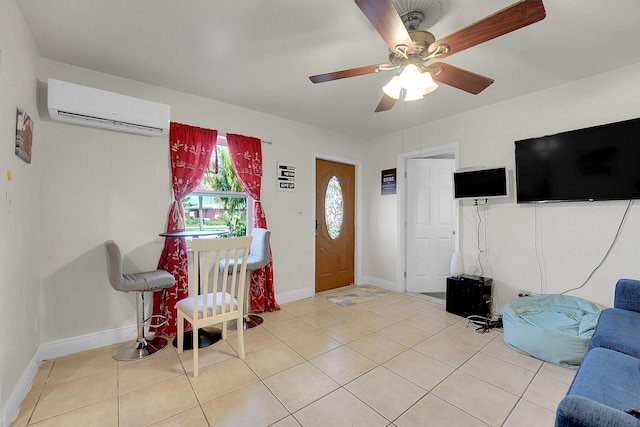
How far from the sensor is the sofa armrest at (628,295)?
6.79ft

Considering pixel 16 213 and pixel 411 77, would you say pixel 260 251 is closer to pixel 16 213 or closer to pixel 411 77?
pixel 16 213

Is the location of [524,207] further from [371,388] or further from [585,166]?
[371,388]

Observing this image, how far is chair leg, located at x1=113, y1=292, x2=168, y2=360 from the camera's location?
2371 millimetres

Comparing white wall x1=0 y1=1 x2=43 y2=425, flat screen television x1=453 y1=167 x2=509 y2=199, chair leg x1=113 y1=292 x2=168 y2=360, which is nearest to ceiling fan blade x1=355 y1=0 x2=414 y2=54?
white wall x1=0 y1=1 x2=43 y2=425

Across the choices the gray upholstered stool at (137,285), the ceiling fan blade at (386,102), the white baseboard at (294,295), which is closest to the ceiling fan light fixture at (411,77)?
the ceiling fan blade at (386,102)

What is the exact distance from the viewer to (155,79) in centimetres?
273

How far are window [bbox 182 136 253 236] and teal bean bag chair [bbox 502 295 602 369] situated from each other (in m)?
3.07

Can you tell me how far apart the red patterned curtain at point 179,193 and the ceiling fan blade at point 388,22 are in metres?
2.30

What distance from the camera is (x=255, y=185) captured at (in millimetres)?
3500

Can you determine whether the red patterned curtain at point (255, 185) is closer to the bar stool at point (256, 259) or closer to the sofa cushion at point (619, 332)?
the bar stool at point (256, 259)

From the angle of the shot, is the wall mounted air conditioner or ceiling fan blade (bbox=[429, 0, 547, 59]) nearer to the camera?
ceiling fan blade (bbox=[429, 0, 547, 59])

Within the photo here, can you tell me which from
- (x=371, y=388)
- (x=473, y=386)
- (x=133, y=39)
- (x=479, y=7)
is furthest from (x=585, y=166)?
(x=133, y=39)

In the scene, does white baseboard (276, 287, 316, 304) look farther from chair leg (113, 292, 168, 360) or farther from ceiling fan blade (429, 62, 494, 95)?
ceiling fan blade (429, 62, 494, 95)

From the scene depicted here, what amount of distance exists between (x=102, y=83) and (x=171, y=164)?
92 cm
